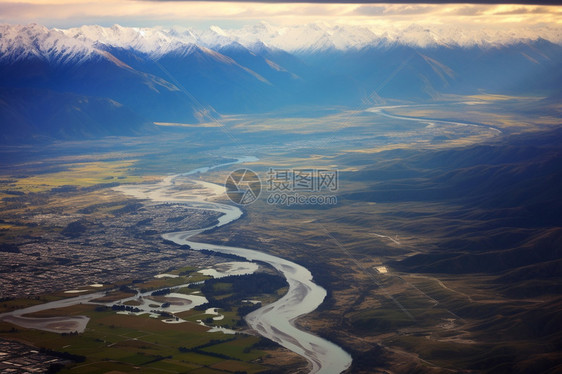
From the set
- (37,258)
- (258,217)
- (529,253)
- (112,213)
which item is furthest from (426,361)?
(112,213)

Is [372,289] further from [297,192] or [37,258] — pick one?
[297,192]

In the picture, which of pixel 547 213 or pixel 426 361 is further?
pixel 547 213

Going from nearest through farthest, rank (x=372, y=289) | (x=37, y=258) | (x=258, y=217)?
(x=372, y=289), (x=37, y=258), (x=258, y=217)

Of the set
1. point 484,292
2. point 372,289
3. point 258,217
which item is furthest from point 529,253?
point 258,217

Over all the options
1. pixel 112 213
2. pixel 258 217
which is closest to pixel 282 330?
pixel 258 217

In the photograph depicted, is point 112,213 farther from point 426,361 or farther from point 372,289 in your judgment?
point 426,361

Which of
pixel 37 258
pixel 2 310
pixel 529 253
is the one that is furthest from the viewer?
pixel 37 258

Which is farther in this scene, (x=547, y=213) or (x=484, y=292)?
(x=547, y=213)

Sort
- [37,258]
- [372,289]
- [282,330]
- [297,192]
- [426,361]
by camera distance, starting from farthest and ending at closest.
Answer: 1. [297,192]
2. [37,258]
3. [372,289]
4. [282,330]
5. [426,361]
